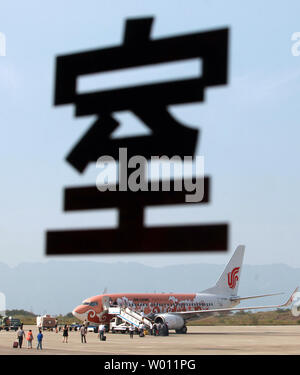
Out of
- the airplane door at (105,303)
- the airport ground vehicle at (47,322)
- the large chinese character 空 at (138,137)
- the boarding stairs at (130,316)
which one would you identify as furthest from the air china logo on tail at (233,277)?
the large chinese character 空 at (138,137)

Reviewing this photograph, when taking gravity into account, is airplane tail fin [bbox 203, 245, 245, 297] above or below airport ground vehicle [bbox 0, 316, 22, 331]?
above

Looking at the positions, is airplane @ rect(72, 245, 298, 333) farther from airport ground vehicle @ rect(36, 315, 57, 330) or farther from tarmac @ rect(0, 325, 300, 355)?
airport ground vehicle @ rect(36, 315, 57, 330)

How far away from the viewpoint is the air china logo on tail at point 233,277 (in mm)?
67812

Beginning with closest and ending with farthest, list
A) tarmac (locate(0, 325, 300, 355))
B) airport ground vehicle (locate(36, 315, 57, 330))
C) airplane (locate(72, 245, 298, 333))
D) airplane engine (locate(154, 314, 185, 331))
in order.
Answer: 1. tarmac (locate(0, 325, 300, 355))
2. airplane engine (locate(154, 314, 185, 331))
3. airplane (locate(72, 245, 298, 333))
4. airport ground vehicle (locate(36, 315, 57, 330))

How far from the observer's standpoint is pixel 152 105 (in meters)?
2.54

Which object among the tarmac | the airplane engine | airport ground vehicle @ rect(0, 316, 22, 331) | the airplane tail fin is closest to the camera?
the tarmac

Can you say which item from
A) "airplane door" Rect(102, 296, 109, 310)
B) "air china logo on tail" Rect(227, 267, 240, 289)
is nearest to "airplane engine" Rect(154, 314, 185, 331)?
"airplane door" Rect(102, 296, 109, 310)

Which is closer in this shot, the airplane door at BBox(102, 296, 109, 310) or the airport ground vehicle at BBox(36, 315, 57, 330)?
the airplane door at BBox(102, 296, 109, 310)

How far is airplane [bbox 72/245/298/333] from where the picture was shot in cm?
5425

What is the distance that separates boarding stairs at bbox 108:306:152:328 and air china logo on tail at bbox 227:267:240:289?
18.0 metres

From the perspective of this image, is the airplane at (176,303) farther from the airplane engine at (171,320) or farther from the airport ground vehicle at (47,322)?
the airport ground vehicle at (47,322)
